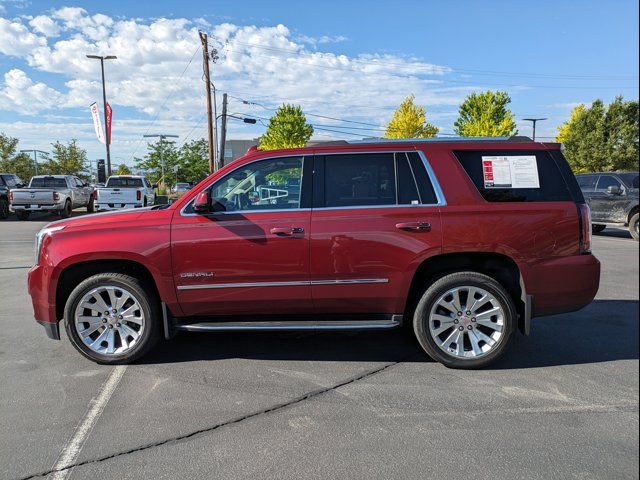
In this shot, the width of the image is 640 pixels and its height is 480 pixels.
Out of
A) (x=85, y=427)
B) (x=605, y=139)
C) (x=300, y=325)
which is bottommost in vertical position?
(x=85, y=427)

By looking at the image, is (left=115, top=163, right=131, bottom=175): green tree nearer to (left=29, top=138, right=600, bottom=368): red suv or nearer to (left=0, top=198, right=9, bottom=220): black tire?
(left=0, top=198, right=9, bottom=220): black tire

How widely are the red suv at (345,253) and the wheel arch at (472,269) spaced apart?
0.01m

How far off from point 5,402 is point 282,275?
2274 millimetres

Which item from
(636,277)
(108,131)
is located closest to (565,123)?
(108,131)

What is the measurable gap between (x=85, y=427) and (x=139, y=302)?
49.0 inches

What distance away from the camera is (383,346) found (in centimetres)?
495

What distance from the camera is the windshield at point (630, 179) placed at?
536 inches

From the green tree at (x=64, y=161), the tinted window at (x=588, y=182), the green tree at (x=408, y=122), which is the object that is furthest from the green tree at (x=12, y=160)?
the tinted window at (x=588, y=182)

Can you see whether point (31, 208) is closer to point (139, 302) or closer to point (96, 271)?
point (96, 271)

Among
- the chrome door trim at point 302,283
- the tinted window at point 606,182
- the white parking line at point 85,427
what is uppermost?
the tinted window at point 606,182

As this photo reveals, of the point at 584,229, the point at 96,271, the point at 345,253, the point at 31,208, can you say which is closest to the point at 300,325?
the point at 345,253

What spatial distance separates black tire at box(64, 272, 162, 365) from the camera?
434cm

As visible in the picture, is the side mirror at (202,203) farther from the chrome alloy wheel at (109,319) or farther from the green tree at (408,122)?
the green tree at (408,122)

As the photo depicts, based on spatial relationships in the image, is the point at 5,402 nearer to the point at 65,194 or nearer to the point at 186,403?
the point at 186,403
